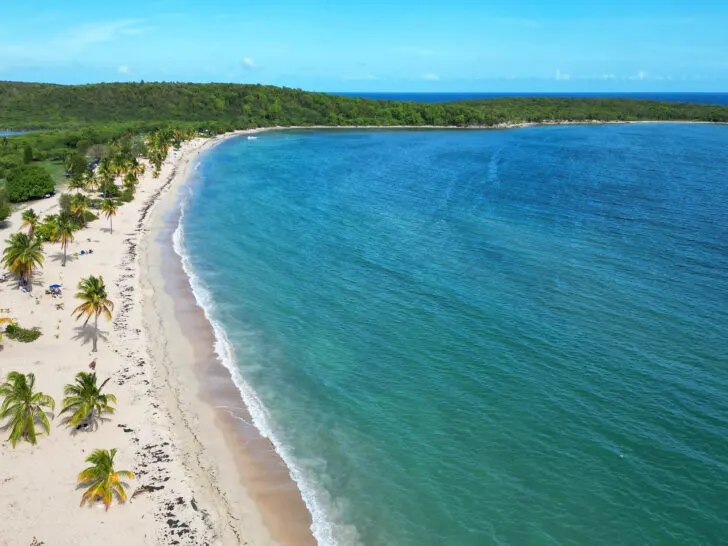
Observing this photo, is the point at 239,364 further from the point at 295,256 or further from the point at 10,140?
the point at 10,140

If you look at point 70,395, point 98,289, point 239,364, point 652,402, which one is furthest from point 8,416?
point 652,402

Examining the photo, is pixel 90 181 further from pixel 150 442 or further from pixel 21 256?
pixel 150 442

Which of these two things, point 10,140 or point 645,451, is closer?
point 645,451

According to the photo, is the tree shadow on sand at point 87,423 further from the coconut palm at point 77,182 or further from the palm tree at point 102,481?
the coconut palm at point 77,182

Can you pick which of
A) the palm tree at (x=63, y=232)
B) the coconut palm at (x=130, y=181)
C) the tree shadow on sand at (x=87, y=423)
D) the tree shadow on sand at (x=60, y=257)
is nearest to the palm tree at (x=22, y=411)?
the tree shadow on sand at (x=87, y=423)

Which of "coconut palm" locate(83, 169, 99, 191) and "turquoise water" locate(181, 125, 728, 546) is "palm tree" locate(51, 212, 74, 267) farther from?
"coconut palm" locate(83, 169, 99, 191)

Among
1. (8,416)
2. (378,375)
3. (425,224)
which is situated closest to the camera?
(8,416)

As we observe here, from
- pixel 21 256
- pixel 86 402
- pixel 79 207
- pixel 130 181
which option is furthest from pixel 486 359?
pixel 130 181

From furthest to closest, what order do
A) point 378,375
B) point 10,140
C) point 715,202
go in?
point 10,140, point 715,202, point 378,375
